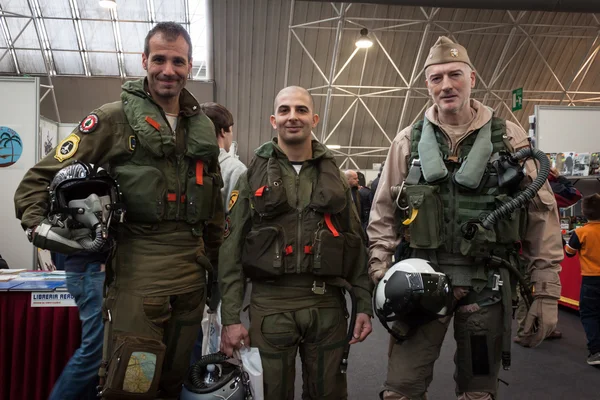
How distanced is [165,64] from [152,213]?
711 mm

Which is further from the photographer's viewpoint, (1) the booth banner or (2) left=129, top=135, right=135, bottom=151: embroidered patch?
(1) the booth banner

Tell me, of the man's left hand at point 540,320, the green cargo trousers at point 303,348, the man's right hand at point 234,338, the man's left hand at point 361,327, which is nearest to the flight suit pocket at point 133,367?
the man's right hand at point 234,338

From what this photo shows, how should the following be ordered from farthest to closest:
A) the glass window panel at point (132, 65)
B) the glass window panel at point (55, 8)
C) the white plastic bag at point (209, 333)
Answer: the glass window panel at point (132, 65), the glass window panel at point (55, 8), the white plastic bag at point (209, 333)

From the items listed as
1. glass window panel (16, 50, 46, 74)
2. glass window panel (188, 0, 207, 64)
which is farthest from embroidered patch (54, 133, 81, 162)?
glass window panel (16, 50, 46, 74)

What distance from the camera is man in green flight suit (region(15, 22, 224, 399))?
2059mm

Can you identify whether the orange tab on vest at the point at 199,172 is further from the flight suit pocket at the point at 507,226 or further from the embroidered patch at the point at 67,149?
the flight suit pocket at the point at 507,226

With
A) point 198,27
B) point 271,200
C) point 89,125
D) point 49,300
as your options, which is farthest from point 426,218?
point 198,27

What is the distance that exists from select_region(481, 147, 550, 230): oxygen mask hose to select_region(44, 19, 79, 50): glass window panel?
16.4 meters

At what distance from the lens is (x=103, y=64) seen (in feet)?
52.5

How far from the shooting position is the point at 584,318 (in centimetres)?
467

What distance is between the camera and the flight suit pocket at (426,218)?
224 centimetres

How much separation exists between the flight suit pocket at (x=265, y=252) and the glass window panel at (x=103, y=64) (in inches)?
614

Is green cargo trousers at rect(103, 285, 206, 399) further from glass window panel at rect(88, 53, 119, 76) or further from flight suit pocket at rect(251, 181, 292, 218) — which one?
glass window panel at rect(88, 53, 119, 76)

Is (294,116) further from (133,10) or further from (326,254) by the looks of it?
(133,10)
